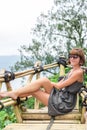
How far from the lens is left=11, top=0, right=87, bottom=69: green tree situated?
2345 cm

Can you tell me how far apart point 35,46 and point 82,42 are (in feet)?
9.20


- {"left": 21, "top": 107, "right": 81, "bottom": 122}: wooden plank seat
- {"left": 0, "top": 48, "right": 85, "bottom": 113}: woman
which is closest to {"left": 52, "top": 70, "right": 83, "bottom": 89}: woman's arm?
Answer: {"left": 0, "top": 48, "right": 85, "bottom": 113}: woman

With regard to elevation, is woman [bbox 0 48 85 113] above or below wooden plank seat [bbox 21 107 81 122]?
above

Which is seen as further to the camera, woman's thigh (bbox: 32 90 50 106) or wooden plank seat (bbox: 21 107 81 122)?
wooden plank seat (bbox: 21 107 81 122)

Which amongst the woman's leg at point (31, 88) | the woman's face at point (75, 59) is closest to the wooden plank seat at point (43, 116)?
the woman's leg at point (31, 88)

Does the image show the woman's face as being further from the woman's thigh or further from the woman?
the woman's thigh

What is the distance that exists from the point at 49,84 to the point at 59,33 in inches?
766

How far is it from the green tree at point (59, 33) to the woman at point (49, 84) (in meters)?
18.2

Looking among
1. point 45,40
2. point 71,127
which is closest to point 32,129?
point 71,127

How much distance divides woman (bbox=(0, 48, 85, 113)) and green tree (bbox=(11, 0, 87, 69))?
59.6ft

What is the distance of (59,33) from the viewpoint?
23.6 m

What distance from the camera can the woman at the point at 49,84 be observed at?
4.16m

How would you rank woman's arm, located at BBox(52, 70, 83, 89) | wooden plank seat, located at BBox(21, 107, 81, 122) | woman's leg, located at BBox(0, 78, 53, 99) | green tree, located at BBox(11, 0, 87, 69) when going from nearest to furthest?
1. woman's leg, located at BBox(0, 78, 53, 99)
2. woman's arm, located at BBox(52, 70, 83, 89)
3. wooden plank seat, located at BBox(21, 107, 81, 122)
4. green tree, located at BBox(11, 0, 87, 69)

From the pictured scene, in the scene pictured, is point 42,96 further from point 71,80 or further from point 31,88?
point 71,80
